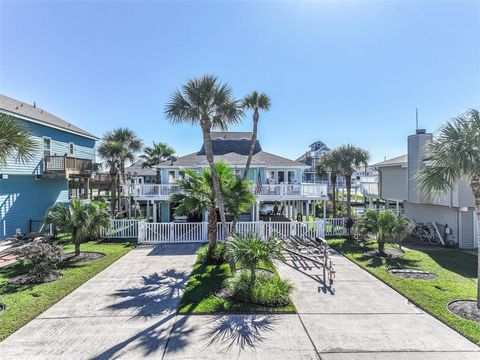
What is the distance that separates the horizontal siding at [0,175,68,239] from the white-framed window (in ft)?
6.01

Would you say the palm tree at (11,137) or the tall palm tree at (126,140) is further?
the tall palm tree at (126,140)

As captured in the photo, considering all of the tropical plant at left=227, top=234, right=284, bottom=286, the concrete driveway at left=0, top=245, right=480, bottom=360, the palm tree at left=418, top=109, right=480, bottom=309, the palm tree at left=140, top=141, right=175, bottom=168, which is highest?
the palm tree at left=140, top=141, right=175, bottom=168

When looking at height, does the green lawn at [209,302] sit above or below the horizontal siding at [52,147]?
below

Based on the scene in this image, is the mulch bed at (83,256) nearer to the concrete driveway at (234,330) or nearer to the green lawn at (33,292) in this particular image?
the green lawn at (33,292)

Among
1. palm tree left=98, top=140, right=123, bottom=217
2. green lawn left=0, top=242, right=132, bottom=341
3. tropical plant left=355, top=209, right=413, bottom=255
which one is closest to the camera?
green lawn left=0, top=242, right=132, bottom=341

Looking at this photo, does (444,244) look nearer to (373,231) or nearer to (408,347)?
(373,231)

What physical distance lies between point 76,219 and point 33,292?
13.1ft

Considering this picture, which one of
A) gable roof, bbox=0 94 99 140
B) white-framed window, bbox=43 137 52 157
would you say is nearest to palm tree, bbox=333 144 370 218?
gable roof, bbox=0 94 99 140

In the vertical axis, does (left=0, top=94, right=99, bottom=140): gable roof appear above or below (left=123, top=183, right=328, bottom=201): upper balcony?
above

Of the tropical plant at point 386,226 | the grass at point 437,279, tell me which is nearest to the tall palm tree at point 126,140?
the grass at point 437,279

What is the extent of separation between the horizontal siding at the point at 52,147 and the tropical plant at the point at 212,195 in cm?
863

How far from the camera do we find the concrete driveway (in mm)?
5172

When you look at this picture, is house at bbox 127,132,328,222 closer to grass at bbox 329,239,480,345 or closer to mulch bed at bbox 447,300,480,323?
grass at bbox 329,239,480,345

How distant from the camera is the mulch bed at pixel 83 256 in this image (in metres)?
11.6
